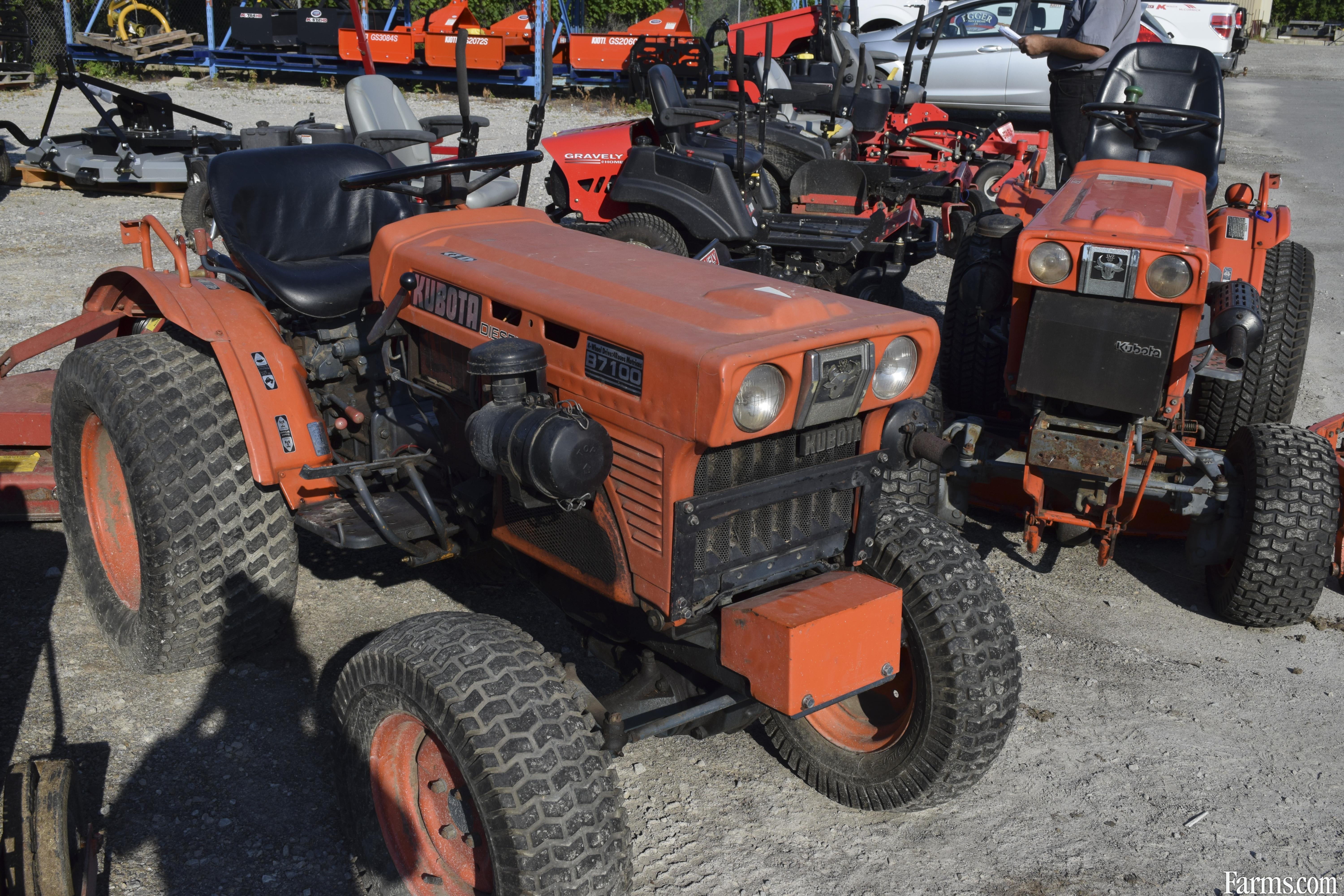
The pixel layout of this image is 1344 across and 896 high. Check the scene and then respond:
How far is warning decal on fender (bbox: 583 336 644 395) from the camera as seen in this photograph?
87.8 inches

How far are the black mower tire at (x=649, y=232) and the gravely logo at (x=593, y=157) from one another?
0.54 meters

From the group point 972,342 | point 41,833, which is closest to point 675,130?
point 972,342

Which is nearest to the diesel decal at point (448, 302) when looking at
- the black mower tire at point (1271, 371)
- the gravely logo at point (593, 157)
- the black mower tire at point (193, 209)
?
the black mower tire at point (1271, 371)

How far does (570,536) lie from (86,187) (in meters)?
9.07

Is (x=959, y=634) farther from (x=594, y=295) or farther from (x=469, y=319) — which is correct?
(x=469, y=319)

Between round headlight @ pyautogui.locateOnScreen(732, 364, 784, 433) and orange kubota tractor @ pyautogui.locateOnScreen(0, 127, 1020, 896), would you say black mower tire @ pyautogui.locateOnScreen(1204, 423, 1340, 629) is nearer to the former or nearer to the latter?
orange kubota tractor @ pyautogui.locateOnScreen(0, 127, 1020, 896)

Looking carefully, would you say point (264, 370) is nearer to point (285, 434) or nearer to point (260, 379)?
point (260, 379)

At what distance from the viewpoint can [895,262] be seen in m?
6.70

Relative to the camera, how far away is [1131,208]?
3887mm

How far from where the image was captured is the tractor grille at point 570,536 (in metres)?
2.41

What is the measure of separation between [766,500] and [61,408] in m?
2.30

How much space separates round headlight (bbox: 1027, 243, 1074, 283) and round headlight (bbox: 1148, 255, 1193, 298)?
9.7 inches

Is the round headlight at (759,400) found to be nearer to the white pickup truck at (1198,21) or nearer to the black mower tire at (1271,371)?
the black mower tire at (1271,371)

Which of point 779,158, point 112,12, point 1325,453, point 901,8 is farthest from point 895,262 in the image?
point 112,12
